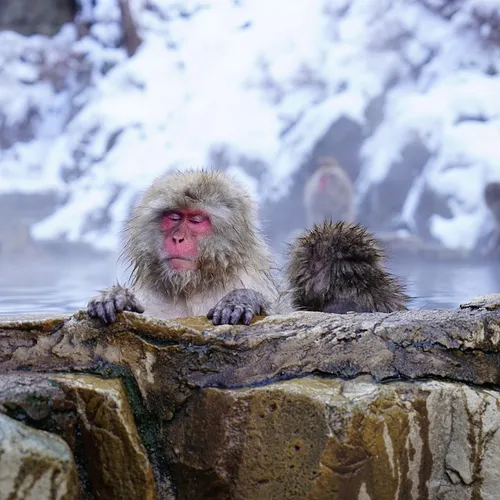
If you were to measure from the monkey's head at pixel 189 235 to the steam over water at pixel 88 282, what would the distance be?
44 cm

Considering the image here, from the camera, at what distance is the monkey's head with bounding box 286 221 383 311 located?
2.81m

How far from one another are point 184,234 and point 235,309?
0.60 metres

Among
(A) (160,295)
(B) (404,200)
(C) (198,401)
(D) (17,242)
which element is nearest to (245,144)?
(B) (404,200)

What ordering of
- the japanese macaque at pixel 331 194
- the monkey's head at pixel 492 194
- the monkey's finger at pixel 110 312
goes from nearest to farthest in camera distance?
the monkey's finger at pixel 110 312, the monkey's head at pixel 492 194, the japanese macaque at pixel 331 194

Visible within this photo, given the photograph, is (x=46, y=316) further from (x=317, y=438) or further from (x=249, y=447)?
(x=317, y=438)

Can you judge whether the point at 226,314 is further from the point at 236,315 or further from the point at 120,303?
the point at 120,303

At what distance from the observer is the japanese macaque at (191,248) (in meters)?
2.78

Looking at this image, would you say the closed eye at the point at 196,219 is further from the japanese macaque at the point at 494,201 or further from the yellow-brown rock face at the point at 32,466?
the japanese macaque at the point at 494,201

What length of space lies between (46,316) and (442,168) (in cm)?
1044

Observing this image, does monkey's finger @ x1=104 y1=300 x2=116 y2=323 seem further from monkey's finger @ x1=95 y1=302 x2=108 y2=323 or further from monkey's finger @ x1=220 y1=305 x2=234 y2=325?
monkey's finger @ x1=220 y1=305 x2=234 y2=325

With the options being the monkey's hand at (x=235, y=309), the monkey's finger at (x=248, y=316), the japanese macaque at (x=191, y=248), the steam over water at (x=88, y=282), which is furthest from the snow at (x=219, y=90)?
the monkey's finger at (x=248, y=316)

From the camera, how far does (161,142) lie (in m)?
13.0

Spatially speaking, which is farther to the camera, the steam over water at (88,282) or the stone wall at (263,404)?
the steam over water at (88,282)

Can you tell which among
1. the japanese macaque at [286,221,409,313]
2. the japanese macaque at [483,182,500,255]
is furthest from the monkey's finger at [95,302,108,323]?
the japanese macaque at [483,182,500,255]
